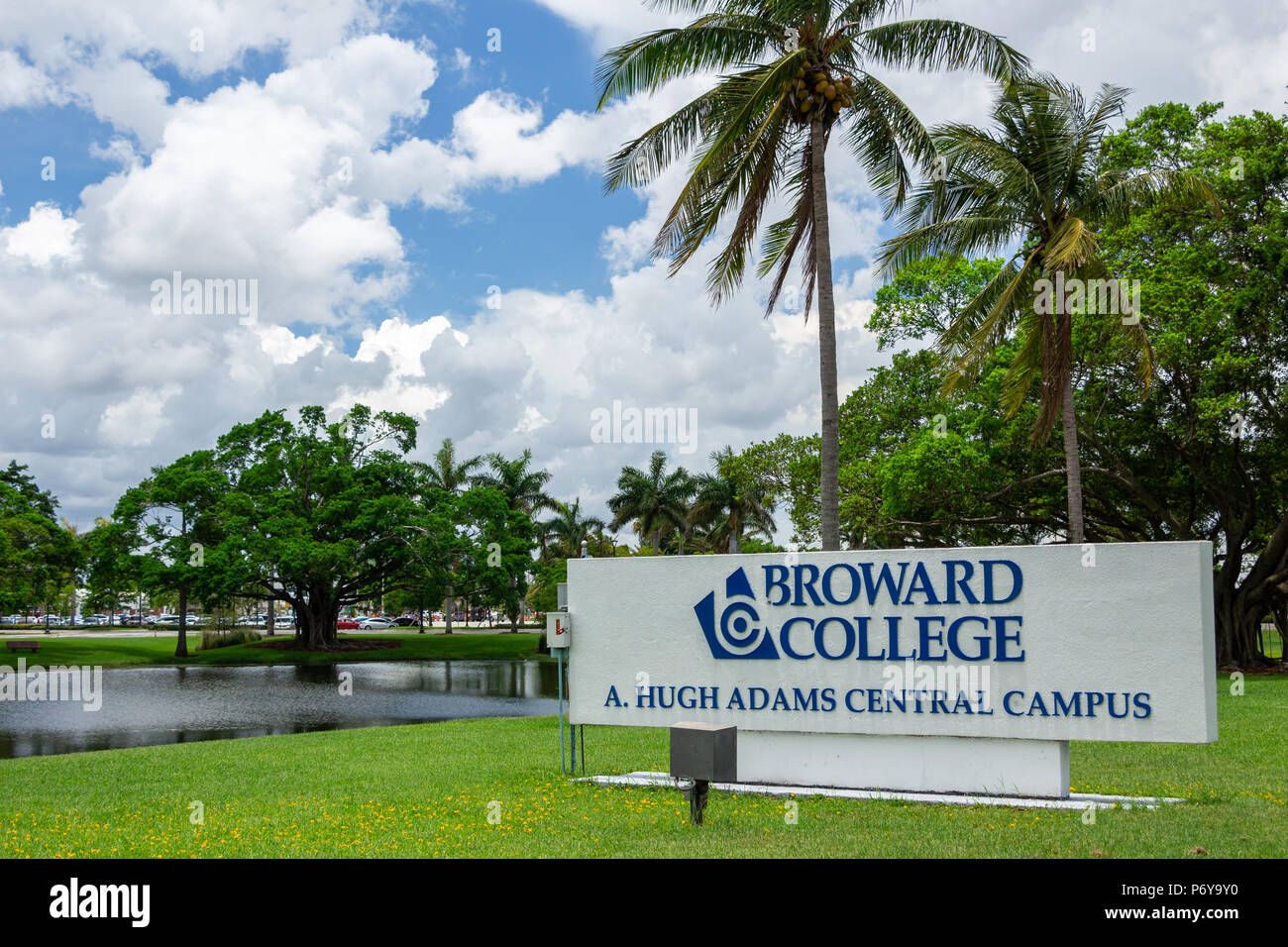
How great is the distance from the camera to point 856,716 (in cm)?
1097

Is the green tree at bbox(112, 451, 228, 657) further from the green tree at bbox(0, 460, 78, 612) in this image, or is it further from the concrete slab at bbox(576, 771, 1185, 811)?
the concrete slab at bbox(576, 771, 1185, 811)

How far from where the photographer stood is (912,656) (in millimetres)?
10711

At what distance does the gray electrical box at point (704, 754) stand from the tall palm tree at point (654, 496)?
49981mm

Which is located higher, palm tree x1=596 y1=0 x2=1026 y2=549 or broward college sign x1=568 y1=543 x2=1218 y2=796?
palm tree x1=596 y1=0 x2=1026 y2=549

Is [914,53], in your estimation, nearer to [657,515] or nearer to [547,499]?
[657,515]

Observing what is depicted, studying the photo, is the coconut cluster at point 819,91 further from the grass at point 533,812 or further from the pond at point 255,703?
the pond at point 255,703

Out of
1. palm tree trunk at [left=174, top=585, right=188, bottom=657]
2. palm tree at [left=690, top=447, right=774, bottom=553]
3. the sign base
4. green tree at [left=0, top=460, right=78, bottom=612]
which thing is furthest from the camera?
palm tree at [left=690, top=447, right=774, bottom=553]

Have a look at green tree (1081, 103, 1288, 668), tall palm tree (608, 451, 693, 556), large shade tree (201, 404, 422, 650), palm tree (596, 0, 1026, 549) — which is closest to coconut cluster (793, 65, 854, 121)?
palm tree (596, 0, 1026, 549)

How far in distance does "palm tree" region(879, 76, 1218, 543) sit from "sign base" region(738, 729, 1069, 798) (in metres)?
9.16

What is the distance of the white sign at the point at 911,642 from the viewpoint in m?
9.86

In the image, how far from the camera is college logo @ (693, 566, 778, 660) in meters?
11.4

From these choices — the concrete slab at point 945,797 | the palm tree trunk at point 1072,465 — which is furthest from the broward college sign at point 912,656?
the palm tree trunk at point 1072,465
